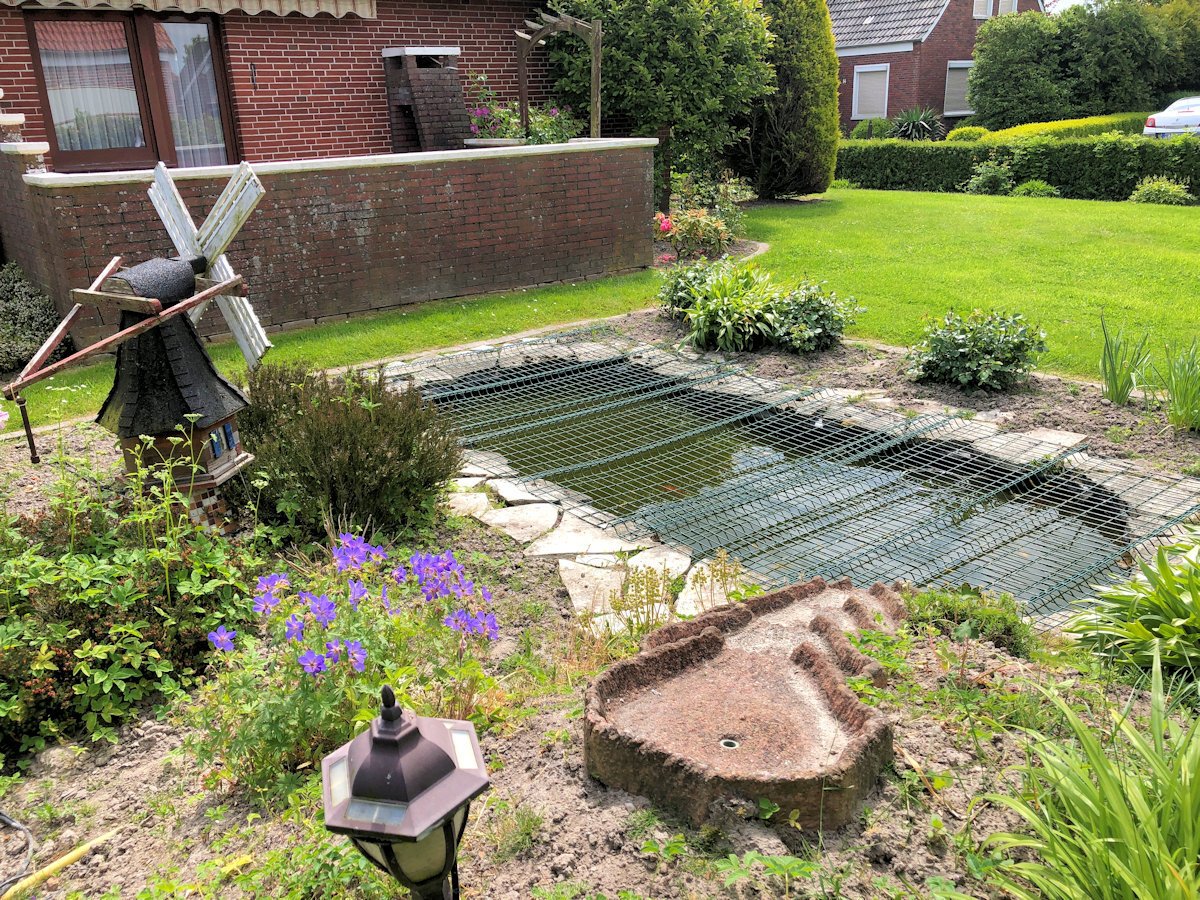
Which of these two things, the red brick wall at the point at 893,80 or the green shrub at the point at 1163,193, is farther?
the red brick wall at the point at 893,80

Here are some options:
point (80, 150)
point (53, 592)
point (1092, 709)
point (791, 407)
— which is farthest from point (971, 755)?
point (80, 150)

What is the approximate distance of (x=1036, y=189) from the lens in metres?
17.1

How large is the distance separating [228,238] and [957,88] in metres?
29.1

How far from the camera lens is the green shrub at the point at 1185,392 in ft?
18.5

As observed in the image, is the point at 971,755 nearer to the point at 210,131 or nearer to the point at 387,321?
the point at 387,321

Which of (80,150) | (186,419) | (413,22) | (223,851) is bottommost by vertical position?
(223,851)

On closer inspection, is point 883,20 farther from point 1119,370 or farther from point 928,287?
Result: point 1119,370

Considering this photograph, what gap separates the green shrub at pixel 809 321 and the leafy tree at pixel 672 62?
601 cm

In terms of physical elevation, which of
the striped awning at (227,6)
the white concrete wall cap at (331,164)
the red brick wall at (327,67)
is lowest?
the white concrete wall cap at (331,164)

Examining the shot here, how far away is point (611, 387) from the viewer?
7383 millimetres

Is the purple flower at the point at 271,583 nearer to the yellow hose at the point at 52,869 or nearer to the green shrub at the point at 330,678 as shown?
the green shrub at the point at 330,678

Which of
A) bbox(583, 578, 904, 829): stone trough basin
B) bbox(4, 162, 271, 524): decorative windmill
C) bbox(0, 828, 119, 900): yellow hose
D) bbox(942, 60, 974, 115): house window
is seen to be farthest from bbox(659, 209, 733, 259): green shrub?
bbox(942, 60, 974, 115): house window

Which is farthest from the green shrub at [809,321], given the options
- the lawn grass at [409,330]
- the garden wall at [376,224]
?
the garden wall at [376,224]

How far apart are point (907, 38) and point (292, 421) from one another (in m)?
27.6
